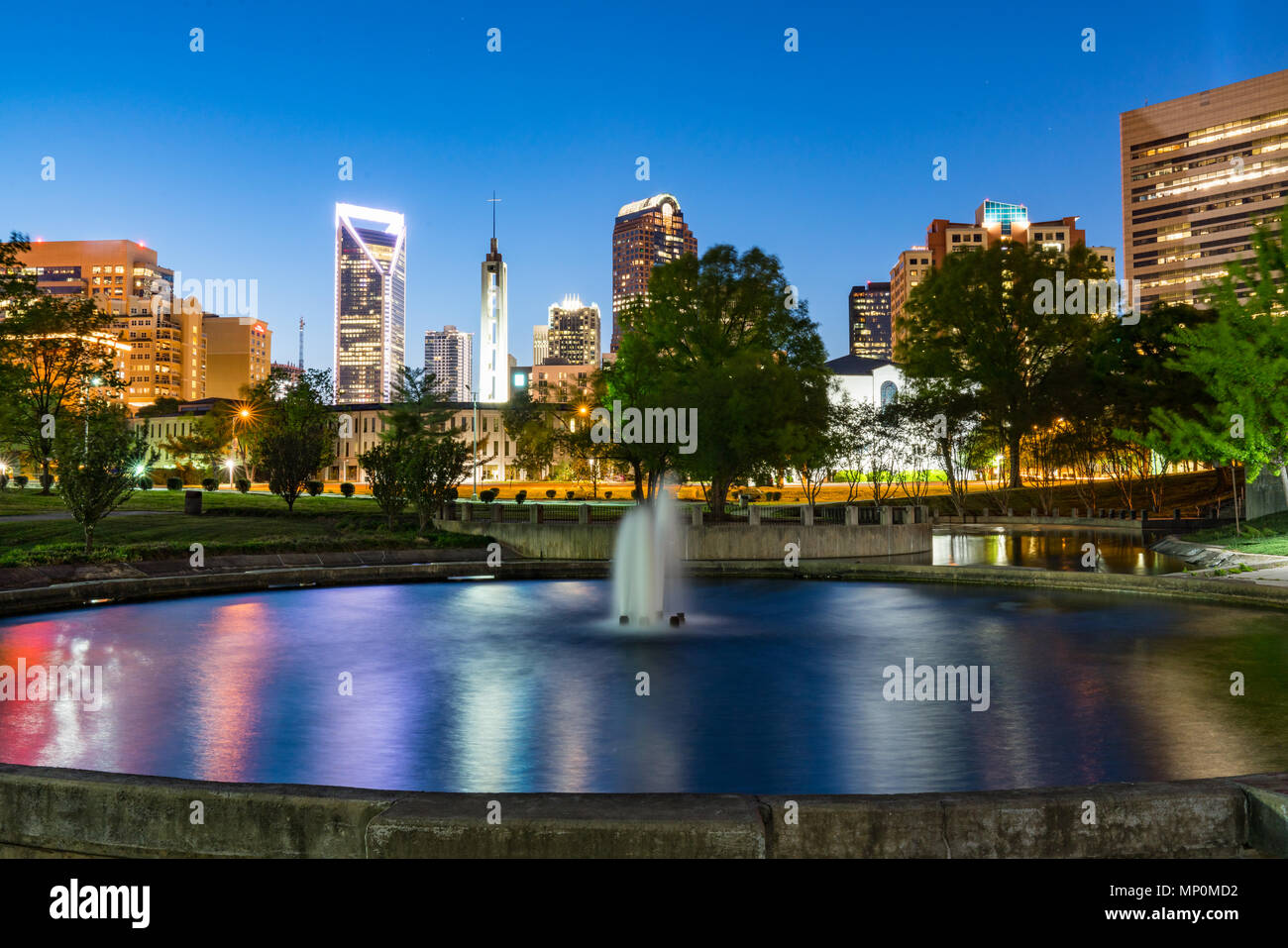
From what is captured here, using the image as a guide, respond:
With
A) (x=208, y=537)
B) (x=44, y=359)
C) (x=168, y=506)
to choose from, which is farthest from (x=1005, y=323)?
(x=44, y=359)

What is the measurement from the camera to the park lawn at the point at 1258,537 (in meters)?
27.2

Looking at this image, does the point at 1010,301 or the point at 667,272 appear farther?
the point at 1010,301

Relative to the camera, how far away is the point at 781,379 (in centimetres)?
4191

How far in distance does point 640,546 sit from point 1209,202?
19035 cm

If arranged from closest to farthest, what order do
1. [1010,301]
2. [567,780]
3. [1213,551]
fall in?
[567,780]
[1213,551]
[1010,301]

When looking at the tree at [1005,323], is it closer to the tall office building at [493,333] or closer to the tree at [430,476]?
the tree at [430,476]

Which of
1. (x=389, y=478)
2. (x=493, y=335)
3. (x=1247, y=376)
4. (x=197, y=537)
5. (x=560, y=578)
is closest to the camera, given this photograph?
(x=560, y=578)

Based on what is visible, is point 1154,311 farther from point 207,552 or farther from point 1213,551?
point 207,552

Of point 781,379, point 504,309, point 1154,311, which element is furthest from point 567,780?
point 504,309

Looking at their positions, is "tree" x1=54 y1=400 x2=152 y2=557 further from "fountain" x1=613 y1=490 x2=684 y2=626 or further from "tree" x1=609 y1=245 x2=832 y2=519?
"tree" x1=609 y1=245 x2=832 y2=519

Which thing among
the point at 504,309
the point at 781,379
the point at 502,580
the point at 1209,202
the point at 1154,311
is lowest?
the point at 502,580

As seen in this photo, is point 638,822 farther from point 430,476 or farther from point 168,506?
point 168,506

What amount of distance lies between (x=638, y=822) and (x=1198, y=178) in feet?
667

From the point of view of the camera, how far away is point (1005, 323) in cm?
7262
